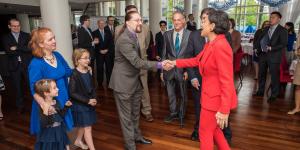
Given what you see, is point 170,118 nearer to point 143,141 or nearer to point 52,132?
point 143,141

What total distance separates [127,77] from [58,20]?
2.41 metres

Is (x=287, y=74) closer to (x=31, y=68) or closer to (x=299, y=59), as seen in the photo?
(x=299, y=59)

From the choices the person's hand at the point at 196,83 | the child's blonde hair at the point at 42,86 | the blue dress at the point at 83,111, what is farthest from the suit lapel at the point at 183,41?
the child's blonde hair at the point at 42,86

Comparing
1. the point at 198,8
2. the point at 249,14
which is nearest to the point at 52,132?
the point at 198,8

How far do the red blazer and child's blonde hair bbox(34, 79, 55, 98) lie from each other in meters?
1.28

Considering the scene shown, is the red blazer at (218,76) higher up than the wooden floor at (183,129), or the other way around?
the red blazer at (218,76)

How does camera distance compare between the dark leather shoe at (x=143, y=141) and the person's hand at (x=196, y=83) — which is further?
the dark leather shoe at (x=143, y=141)

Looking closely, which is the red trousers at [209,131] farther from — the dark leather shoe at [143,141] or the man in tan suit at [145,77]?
the man in tan suit at [145,77]

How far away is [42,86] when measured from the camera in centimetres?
204

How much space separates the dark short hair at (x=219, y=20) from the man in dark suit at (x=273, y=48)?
299 centimetres

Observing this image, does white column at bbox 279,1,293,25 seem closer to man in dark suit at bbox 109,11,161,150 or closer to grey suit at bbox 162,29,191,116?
grey suit at bbox 162,29,191,116

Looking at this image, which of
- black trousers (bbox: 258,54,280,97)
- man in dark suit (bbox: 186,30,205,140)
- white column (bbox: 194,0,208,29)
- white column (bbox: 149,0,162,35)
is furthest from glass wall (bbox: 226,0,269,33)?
man in dark suit (bbox: 186,30,205,140)

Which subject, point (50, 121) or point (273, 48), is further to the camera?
point (273, 48)

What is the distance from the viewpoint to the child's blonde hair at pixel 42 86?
2.04m
